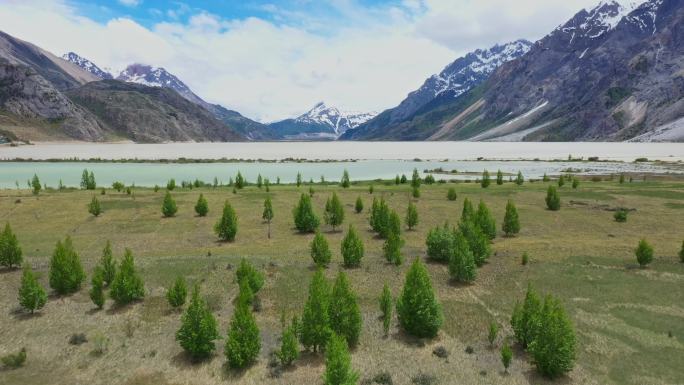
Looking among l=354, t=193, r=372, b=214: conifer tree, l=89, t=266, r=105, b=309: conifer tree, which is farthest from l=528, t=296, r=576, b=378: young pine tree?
l=354, t=193, r=372, b=214: conifer tree

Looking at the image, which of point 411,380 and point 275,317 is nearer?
point 411,380

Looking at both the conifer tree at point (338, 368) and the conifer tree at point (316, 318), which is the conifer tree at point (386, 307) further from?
the conifer tree at point (338, 368)

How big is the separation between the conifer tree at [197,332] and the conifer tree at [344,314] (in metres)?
6.27

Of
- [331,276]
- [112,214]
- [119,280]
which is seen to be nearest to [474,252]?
[331,276]

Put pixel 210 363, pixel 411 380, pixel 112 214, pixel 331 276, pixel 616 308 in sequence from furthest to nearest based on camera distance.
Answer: pixel 112 214 < pixel 331 276 < pixel 616 308 < pixel 210 363 < pixel 411 380

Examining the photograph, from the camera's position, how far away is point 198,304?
2481 cm

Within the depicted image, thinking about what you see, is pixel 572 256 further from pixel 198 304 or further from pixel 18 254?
pixel 18 254

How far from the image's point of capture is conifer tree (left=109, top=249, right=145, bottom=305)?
30.1 m

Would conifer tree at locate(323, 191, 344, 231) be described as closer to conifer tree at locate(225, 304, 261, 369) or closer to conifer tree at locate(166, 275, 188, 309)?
conifer tree at locate(166, 275, 188, 309)

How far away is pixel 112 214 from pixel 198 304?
36809mm

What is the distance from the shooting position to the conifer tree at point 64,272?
31438 mm

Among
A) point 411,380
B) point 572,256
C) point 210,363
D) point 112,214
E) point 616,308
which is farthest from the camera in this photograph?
point 112,214

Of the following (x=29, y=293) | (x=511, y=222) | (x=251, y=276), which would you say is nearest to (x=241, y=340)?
(x=251, y=276)

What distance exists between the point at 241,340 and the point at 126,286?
11.2 metres
